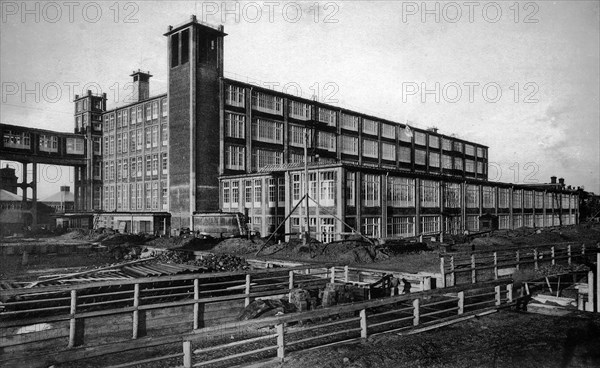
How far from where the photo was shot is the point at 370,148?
197 ft

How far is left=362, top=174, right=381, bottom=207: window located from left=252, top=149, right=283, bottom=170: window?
1667cm

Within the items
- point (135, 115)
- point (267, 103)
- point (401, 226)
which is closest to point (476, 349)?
point (401, 226)

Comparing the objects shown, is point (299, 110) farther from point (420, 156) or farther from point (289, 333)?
point (289, 333)

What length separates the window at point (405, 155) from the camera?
64.5 metres

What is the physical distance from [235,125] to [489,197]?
29278 millimetres

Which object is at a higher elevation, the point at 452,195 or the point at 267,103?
the point at 267,103

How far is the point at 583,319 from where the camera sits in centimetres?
927

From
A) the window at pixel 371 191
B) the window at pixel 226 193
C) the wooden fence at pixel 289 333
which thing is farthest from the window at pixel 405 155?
the wooden fence at pixel 289 333

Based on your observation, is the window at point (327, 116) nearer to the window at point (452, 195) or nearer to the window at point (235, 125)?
the window at point (235, 125)

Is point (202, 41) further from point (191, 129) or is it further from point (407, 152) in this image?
point (407, 152)

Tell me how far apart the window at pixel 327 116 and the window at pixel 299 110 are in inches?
80.1

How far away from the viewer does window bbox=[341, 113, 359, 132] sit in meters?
56.2

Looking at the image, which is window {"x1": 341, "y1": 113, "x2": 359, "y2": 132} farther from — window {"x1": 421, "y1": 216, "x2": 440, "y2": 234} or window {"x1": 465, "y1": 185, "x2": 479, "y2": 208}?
window {"x1": 421, "y1": 216, "x2": 440, "y2": 234}

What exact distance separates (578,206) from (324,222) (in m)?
54.8
